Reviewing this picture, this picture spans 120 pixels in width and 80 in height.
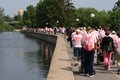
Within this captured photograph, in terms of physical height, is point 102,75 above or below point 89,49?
below

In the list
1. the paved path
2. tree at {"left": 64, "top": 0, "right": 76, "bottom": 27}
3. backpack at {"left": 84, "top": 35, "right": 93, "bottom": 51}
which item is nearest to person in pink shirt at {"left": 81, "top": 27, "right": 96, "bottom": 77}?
backpack at {"left": 84, "top": 35, "right": 93, "bottom": 51}

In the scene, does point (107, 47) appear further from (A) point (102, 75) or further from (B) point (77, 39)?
(B) point (77, 39)

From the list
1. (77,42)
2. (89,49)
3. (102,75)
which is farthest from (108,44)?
(89,49)

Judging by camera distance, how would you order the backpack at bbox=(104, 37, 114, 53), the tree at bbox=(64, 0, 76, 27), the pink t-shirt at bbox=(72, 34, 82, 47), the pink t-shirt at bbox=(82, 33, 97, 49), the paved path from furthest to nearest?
1. the tree at bbox=(64, 0, 76, 27)
2. the pink t-shirt at bbox=(72, 34, 82, 47)
3. the backpack at bbox=(104, 37, 114, 53)
4. the paved path
5. the pink t-shirt at bbox=(82, 33, 97, 49)

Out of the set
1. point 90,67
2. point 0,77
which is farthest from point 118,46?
point 0,77

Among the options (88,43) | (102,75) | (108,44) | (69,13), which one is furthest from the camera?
(69,13)

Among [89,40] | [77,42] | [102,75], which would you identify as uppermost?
[89,40]

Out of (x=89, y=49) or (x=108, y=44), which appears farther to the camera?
(x=108, y=44)

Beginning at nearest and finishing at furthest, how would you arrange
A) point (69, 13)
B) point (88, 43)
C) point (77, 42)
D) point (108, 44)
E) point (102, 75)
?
point (88, 43) < point (102, 75) < point (108, 44) < point (77, 42) < point (69, 13)

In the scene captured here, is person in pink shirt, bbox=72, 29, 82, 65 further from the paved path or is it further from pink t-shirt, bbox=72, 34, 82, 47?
the paved path

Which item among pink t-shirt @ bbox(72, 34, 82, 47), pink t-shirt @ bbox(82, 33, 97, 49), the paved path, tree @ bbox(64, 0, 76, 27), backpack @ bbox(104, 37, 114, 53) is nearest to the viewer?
pink t-shirt @ bbox(82, 33, 97, 49)

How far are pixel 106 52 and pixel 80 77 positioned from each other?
2.95 meters

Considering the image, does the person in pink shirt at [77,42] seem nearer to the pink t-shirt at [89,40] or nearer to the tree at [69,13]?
the pink t-shirt at [89,40]

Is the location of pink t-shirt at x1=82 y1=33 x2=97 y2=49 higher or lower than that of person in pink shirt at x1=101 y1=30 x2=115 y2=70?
higher
